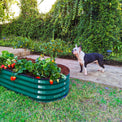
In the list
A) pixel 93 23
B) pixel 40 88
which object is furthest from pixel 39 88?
pixel 93 23

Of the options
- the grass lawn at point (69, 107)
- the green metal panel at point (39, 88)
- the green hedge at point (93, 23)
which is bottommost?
the grass lawn at point (69, 107)

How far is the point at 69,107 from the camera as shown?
2043 millimetres

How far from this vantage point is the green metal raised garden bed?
2037mm

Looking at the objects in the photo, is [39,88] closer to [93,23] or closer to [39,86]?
[39,86]

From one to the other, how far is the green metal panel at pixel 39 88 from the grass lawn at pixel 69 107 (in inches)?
4.6

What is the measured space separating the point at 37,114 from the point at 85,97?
111cm

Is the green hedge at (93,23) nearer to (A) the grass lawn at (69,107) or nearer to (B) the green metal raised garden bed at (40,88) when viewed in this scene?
(A) the grass lawn at (69,107)

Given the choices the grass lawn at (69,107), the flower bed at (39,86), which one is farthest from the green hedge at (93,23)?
the flower bed at (39,86)

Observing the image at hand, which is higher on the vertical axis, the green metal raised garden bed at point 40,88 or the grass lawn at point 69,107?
the green metal raised garden bed at point 40,88

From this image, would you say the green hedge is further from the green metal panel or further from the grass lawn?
the green metal panel

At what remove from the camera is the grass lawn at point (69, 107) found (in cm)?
179

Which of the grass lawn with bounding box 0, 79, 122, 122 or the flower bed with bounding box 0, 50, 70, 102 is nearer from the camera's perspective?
the grass lawn with bounding box 0, 79, 122, 122

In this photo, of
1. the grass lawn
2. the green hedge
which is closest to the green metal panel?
the grass lawn

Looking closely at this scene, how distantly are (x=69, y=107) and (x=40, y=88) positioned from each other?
2.19ft
